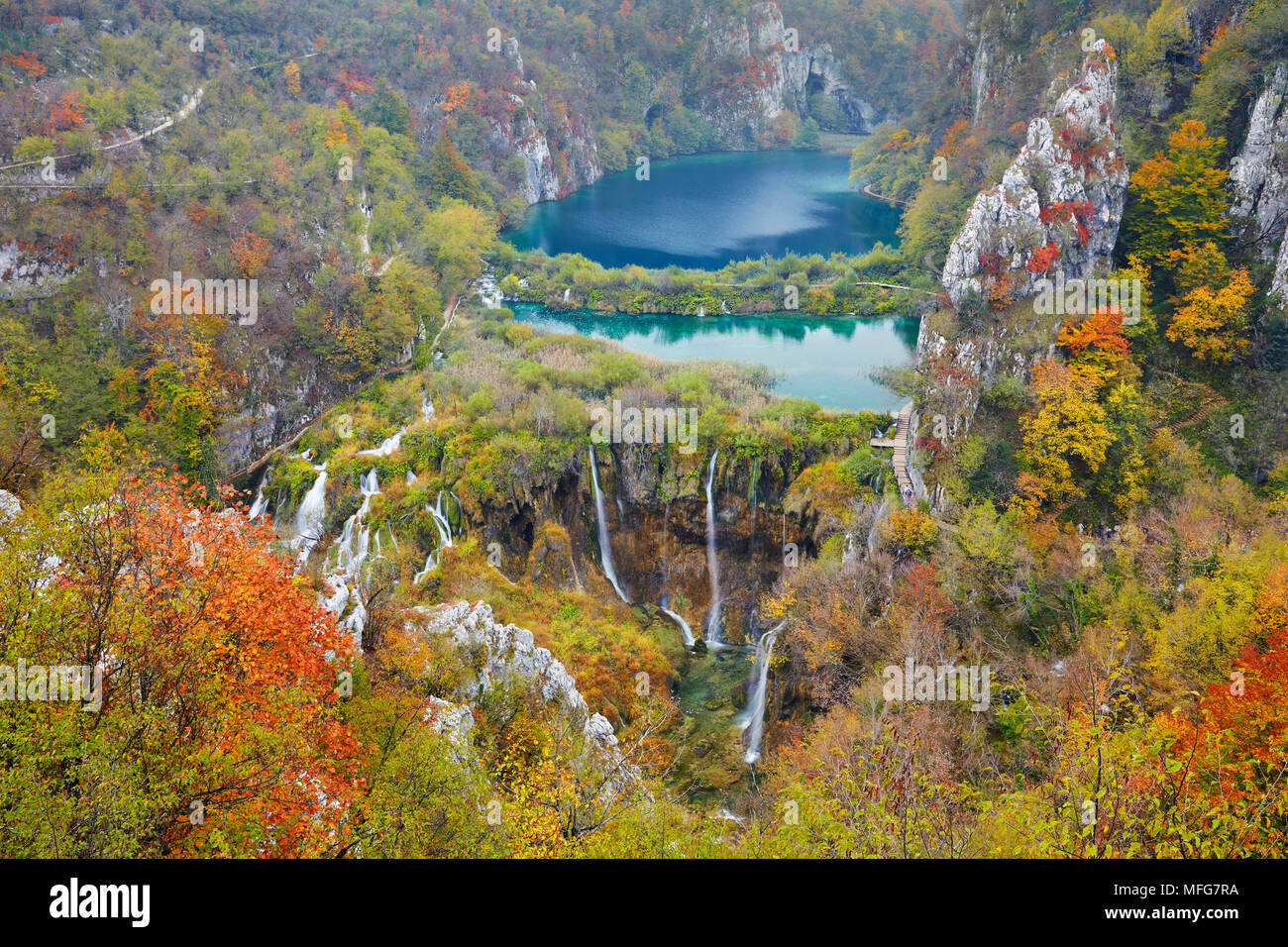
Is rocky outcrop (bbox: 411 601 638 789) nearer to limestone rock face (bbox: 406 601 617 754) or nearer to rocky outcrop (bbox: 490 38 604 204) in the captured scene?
limestone rock face (bbox: 406 601 617 754)

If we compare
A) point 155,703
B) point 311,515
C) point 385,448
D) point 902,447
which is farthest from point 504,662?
point 902,447

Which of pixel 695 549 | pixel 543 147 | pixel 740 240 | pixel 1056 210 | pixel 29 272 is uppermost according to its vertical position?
pixel 543 147

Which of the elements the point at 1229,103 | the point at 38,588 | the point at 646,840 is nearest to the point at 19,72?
the point at 38,588

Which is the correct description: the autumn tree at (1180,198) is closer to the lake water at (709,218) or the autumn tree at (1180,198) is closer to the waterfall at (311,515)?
the lake water at (709,218)

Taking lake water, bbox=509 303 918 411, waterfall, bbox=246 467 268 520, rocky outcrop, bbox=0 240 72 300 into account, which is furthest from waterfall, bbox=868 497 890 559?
rocky outcrop, bbox=0 240 72 300

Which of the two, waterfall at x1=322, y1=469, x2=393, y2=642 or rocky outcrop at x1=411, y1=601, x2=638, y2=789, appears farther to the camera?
waterfall at x1=322, y1=469, x2=393, y2=642

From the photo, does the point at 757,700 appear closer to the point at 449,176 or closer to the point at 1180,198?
the point at 1180,198
